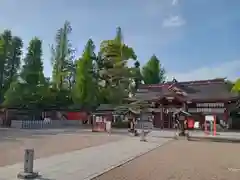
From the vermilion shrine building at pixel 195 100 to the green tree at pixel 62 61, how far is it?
1340 cm

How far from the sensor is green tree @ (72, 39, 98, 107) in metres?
47.3

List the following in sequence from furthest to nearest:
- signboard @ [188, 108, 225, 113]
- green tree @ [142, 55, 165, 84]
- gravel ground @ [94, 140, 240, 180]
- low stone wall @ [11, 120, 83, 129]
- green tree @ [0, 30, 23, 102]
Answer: green tree @ [142, 55, 165, 84]
green tree @ [0, 30, 23, 102]
signboard @ [188, 108, 225, 113]
low stone wall @ [11, 120, 83, 129]
gravel ground @ [94, 140, 240, 180]

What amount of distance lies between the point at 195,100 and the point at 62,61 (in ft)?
79.0

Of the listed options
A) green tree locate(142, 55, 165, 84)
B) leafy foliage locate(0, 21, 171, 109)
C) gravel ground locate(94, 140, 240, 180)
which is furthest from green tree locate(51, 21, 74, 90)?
gravel ground locate(94, 140, 240, 180)

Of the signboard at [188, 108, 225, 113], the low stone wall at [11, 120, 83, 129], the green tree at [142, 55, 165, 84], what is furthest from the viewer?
the green tree at [142, 55, 165, 84]

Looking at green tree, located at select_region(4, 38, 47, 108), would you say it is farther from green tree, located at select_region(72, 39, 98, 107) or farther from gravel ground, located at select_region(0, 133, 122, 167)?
gravel ground, located at select_region(0, 133, 122, 167)

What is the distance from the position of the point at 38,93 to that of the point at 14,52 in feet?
35.6

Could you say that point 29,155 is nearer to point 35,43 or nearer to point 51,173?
point 51,173

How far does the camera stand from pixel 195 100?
41812 mm

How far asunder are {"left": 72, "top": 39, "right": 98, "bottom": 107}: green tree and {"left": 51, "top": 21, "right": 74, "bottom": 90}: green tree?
2935 millimetres

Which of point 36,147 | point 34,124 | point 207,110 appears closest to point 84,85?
point 34,124

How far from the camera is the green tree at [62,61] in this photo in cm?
4997

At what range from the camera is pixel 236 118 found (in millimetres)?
40750

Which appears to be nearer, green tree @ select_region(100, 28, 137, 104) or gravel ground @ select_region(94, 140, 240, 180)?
gravel ground @ select_region(94, 140, 240, 180)
